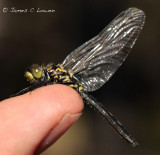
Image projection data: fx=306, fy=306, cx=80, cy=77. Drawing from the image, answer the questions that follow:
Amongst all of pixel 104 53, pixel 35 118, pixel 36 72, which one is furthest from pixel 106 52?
pixel 35 118

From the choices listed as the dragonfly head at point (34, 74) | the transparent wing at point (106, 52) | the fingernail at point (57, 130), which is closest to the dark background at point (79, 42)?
the transparent wing at point (106, 52)

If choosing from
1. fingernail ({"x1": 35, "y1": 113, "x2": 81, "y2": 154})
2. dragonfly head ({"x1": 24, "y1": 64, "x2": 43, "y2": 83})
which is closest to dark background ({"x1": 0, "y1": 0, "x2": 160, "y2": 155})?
dragonfly head ({"x1": 24, "y1": 64, "x2": 43, "y2": 83})

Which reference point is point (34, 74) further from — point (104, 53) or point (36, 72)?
point (104, 53)

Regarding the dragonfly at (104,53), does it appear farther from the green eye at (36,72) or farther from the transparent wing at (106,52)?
the green eye at (36,72)

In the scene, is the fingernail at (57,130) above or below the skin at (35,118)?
below

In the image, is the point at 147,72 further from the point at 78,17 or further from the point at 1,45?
the point at 1,45

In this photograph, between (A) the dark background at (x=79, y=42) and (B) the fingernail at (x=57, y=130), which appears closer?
(B) the fingernail at (x=57, y=130)
